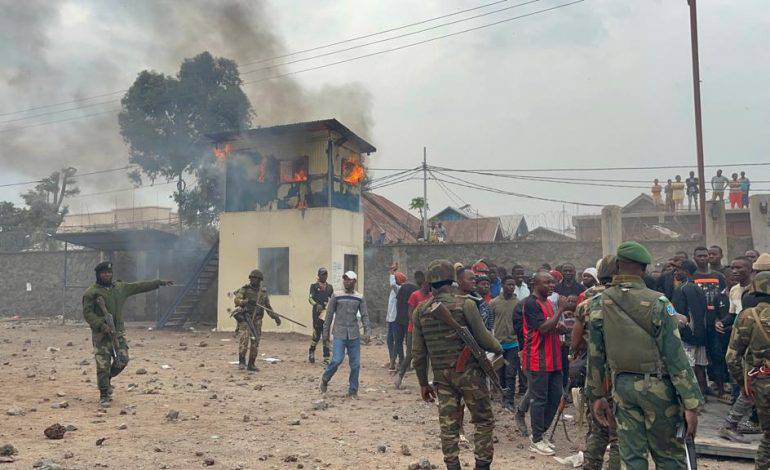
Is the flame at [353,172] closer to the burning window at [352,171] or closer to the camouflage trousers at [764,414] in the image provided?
the burning window at [352,171]

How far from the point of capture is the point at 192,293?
62.0 feet

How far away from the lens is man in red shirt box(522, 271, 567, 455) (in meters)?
5.52

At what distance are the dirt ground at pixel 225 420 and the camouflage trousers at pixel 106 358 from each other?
1.21 ft

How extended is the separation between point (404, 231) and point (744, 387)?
25446 millimetres

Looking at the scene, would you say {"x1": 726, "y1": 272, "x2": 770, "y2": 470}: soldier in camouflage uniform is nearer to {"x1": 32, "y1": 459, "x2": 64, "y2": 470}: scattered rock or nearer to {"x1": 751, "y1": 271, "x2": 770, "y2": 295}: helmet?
{"x1": 751, "y1": 271, "x2": 770, "y2": 295}: helmet

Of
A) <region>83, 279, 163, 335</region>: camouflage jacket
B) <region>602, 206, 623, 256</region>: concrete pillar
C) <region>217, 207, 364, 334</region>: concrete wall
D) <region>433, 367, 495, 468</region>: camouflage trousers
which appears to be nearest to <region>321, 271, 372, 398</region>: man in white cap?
<region>83, 279, 163, 335</region>: camouflage jacket

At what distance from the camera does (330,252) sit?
16281 millimetres

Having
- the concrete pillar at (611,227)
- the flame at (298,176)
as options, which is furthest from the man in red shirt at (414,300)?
the concrete pillar at (611,227)

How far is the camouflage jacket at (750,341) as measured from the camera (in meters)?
4.29

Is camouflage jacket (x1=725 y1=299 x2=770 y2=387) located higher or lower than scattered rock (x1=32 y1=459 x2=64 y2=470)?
higher

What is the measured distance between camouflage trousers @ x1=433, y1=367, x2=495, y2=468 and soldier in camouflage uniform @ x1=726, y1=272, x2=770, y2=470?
2018 millimetres

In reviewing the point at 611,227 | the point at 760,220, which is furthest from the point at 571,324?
the point at 760,220

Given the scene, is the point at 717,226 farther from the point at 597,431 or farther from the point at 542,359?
the point at 597,431

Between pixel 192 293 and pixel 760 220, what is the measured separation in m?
17.9
